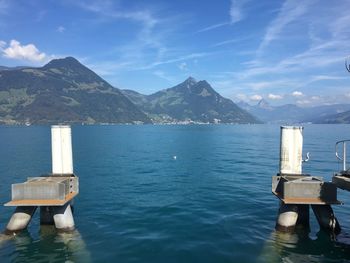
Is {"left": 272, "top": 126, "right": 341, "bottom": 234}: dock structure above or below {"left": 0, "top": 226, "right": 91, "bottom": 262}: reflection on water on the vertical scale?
above

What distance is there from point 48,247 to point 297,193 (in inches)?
592

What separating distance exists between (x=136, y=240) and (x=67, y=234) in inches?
172

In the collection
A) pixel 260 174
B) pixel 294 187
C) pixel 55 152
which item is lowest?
pixel 260 174

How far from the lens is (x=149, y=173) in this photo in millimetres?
50719

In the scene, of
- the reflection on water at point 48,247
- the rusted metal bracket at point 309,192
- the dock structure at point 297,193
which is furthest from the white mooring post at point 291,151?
the reflection on water at point 48,247

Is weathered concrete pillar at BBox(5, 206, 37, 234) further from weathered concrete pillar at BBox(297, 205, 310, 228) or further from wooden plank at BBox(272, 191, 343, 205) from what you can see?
weathered concrete pillar at BBox(297, 205, 310, 228)

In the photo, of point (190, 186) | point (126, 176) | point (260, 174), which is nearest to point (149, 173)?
point (126, 176)

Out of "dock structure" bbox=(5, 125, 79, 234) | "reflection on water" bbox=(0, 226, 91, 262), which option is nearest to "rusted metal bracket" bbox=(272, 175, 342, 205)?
"reflection on water" bbox=(0, 226, 91, 262)

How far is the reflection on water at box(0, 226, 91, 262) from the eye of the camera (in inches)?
718

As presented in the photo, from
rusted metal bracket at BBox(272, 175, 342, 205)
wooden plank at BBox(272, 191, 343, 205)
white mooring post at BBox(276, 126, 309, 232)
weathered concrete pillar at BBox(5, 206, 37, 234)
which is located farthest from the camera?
white mooring post at BBox(276, 126, 309, 232)

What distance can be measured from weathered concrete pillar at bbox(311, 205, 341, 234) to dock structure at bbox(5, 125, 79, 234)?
613 inches

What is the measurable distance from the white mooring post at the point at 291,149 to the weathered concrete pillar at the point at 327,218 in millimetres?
A: 2741

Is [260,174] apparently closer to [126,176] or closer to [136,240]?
[126,176]

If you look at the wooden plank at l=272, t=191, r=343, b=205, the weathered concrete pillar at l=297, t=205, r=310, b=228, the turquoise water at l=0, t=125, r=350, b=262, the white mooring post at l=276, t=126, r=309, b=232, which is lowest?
the turquoise water at l=0, t=125, r=350, b=262
